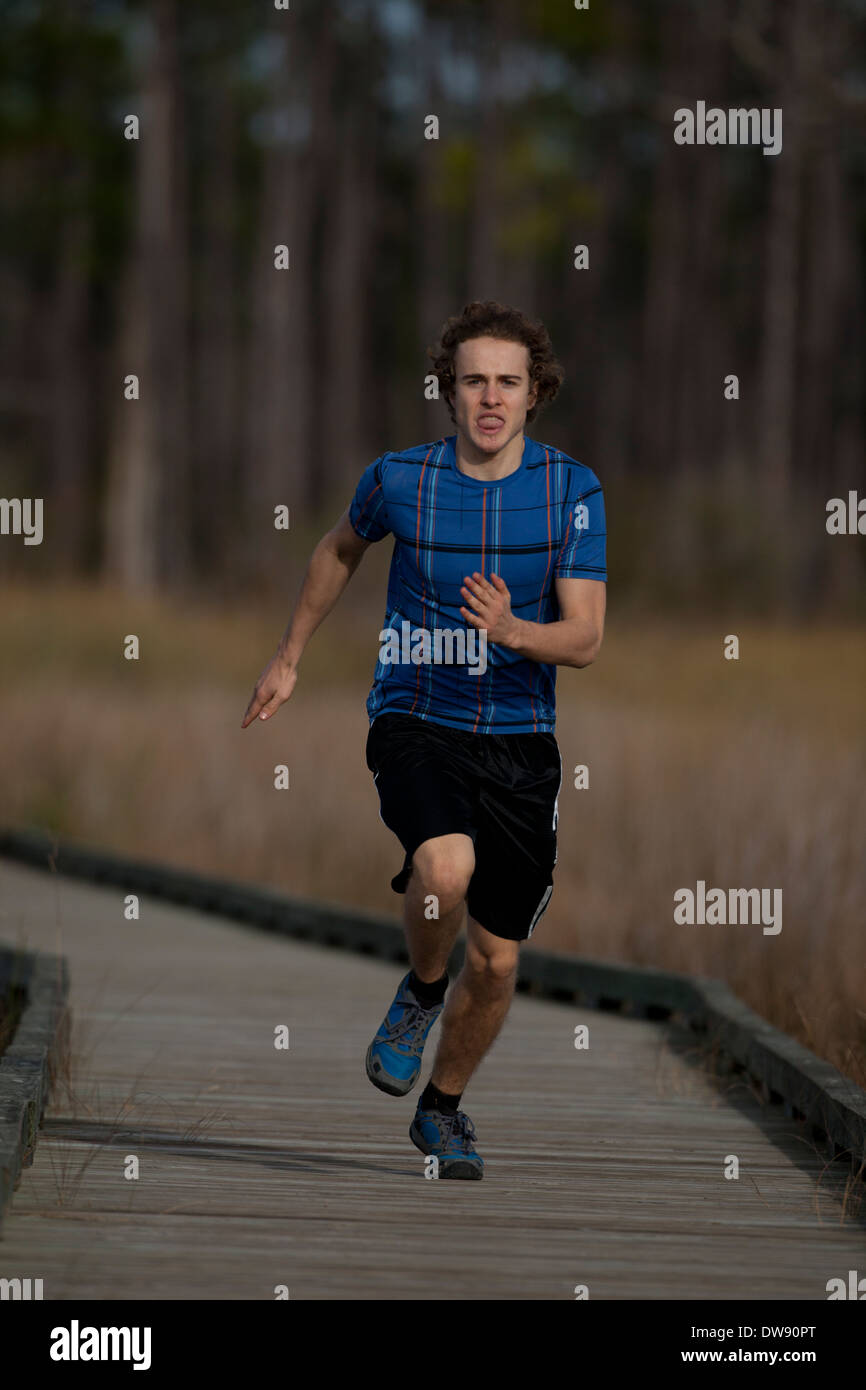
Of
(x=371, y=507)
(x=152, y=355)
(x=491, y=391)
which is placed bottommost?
(x=371, y=507)

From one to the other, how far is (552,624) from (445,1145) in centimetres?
136

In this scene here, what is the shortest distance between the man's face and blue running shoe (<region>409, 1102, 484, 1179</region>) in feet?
5.46

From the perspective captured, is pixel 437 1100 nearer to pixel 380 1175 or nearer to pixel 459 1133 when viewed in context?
pixel 459 1133

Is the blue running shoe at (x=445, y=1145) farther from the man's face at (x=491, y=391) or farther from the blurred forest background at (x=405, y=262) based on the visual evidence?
the blurred forest background at (x=405, y=262)

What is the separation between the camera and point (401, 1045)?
221 inches

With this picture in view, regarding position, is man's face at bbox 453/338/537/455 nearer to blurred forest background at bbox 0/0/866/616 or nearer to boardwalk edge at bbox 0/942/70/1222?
boardwalk edge at bbox 0/942/70/1222

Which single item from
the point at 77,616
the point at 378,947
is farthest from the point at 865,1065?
the point at 77,616

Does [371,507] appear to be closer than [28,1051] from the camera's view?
Yes

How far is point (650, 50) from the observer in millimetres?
39750

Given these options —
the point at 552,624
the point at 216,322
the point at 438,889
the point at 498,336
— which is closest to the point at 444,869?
the point at 438,889

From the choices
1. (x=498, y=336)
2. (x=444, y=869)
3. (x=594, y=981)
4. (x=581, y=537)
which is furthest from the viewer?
(x=594, y=981)

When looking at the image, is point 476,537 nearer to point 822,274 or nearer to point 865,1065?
point 865,1065

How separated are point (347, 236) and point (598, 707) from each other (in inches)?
992

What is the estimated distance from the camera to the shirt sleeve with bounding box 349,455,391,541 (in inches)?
226
